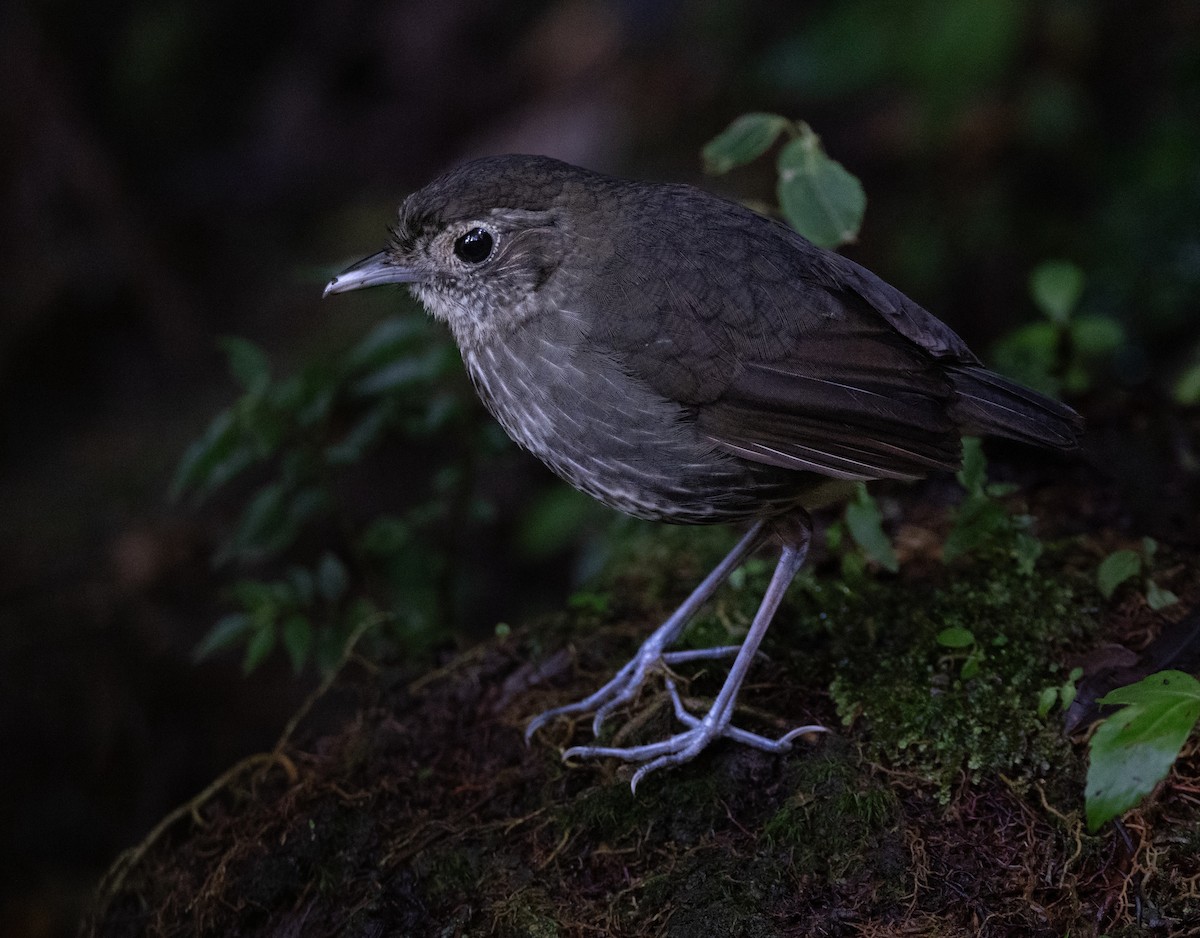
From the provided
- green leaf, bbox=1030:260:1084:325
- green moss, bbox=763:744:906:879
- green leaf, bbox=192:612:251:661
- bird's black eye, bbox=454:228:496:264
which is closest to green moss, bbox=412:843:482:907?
green moss, bbox=763:744:906:879

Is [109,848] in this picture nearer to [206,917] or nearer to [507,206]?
[206,917]

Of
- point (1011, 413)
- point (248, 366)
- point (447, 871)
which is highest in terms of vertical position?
point (248, 366)

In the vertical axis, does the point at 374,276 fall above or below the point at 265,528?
above

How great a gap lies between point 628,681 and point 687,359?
3.14ft

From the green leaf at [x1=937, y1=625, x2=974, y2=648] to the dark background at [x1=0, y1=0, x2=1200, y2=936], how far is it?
1426 mm

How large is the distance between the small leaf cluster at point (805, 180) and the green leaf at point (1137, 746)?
1.45m

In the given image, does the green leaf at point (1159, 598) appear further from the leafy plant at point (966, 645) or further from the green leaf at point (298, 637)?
the green leaf at point (298, 637)

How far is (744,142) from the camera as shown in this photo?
10.6 feet

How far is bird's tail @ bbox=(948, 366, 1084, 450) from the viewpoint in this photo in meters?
2.73

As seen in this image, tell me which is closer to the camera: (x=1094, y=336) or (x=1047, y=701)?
(x=1047, y=701)

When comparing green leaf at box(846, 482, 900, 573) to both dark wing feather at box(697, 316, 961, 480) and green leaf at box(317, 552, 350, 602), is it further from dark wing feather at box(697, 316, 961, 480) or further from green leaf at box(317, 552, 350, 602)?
green leaf at box(317, 552, 350, 602)

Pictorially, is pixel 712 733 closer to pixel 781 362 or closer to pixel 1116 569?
pixel 781 362

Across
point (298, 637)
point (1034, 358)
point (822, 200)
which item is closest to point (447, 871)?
point (298, 637)

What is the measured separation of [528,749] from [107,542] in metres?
3.69
